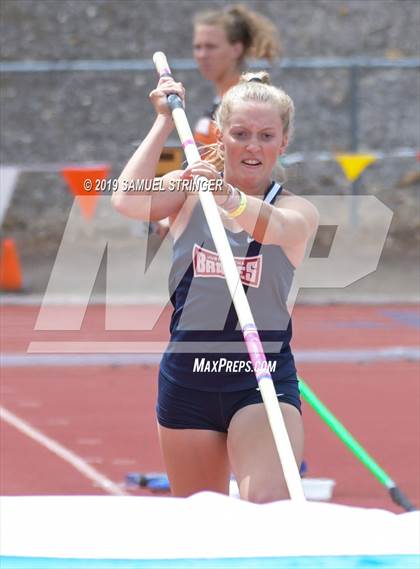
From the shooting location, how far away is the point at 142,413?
7742 mm

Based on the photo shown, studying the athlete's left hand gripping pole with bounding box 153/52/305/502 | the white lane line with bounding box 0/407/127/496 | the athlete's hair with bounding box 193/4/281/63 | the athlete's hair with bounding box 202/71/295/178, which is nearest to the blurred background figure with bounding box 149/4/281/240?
the athlete's hair with bounding box 193/4/281/63

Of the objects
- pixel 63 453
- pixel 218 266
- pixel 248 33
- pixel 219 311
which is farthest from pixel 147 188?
pixel 63 453

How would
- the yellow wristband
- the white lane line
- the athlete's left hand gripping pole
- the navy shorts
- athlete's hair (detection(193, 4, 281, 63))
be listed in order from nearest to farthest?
the athlete's left hand gripping pole < the yellow wristband < the navy shorts < the white lane line < athlete's hair (detection(193, 4, 281, 63))

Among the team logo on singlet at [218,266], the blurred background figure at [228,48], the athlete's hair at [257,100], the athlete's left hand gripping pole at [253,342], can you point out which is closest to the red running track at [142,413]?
the blurred background figure at [228,48]

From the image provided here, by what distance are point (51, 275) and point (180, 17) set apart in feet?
16.6

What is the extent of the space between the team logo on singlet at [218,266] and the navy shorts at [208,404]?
1.17ft

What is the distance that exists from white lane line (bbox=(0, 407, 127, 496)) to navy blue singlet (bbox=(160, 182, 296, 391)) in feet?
6.55

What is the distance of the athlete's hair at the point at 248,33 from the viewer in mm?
6379

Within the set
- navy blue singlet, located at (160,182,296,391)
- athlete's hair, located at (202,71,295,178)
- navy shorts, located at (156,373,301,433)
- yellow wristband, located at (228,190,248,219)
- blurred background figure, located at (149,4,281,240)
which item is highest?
blurred background figure, located at (149,4,281,240)

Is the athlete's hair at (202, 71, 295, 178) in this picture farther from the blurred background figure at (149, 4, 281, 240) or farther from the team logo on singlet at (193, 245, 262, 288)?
the blurred background figure at (149, 4, 281, 240)

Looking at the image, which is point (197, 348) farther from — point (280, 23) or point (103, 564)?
point (280, 23)

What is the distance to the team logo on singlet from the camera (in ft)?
13.6

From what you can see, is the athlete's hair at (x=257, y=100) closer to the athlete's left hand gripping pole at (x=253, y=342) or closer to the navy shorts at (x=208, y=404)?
the athlete's left hand gripping pole at (x=253, y=342)

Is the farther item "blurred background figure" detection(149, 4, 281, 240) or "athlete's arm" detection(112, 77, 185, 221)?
"blurred background figure" detection(149, 4, 281, 240)
